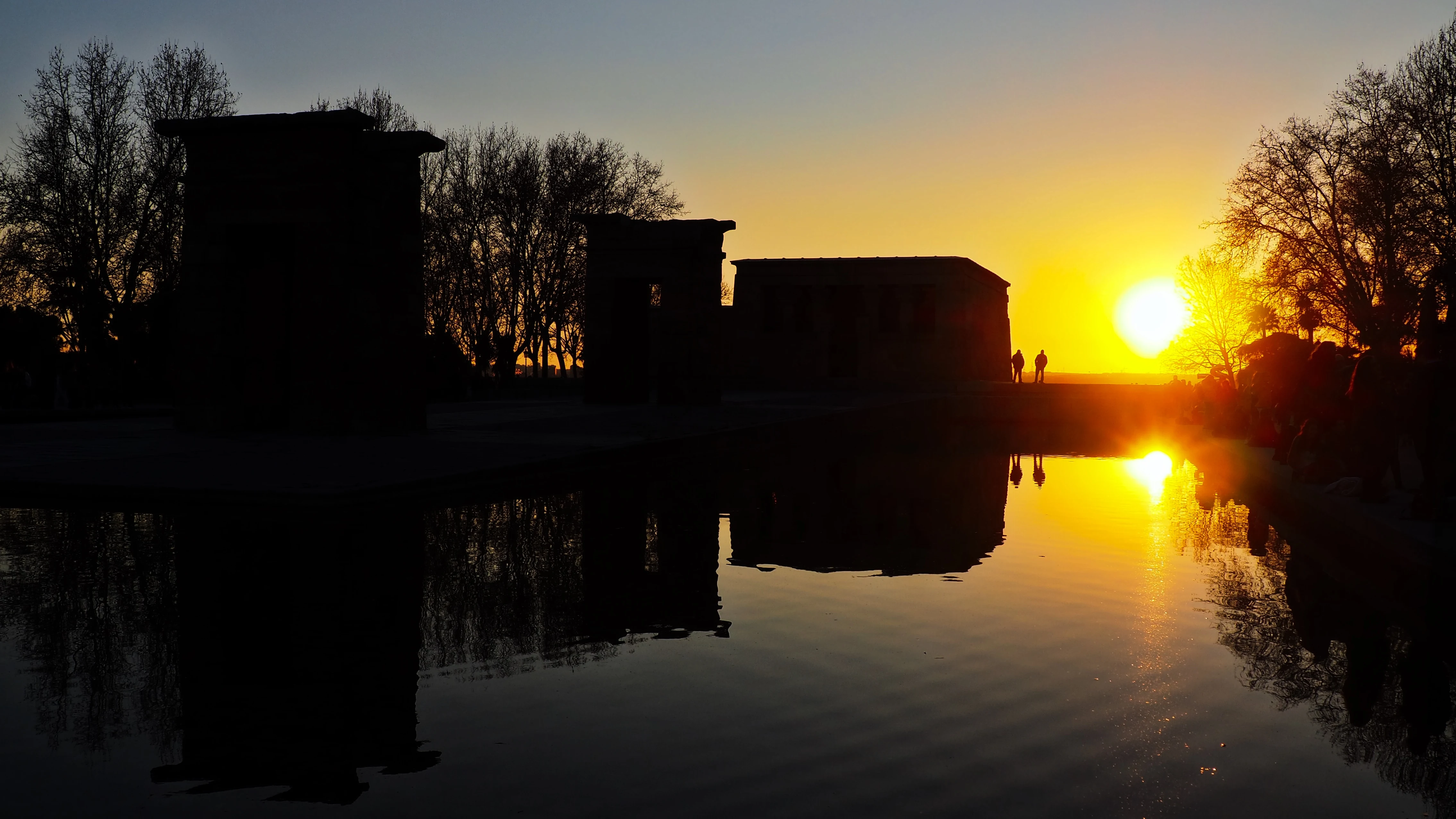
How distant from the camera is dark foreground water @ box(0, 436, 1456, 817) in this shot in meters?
4.12

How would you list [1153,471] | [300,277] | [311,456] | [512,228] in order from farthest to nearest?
[512,228], [300,277], [1153,471], [311,456]

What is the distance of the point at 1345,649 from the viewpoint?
21.1ft

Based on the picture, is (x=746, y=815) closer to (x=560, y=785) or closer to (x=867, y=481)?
(x=560, y=785)

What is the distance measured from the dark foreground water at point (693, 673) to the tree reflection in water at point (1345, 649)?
0.03 m

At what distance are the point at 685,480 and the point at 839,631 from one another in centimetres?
870

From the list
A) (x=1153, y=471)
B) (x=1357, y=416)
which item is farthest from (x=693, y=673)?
(x=1153, y=471)

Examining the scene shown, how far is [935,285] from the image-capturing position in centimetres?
6216

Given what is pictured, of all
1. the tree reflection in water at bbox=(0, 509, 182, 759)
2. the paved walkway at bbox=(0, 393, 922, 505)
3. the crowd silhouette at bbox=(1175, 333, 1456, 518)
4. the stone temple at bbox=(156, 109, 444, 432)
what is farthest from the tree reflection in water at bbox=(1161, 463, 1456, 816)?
the stone temple at bbox=(156, 109, 444, 432)

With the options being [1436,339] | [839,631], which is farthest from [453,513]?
[1436,339]

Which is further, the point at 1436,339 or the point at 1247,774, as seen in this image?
the point at 1436,339

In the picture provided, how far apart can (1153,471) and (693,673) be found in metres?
14.3

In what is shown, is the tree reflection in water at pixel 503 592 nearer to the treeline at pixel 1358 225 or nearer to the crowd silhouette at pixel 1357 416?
the crowd silhouette at pixel 1357 416

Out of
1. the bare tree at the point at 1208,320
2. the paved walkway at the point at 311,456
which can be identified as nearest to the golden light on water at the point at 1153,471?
the paved walkway at the point at 311,456

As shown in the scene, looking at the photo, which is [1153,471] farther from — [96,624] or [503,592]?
[96,624]
